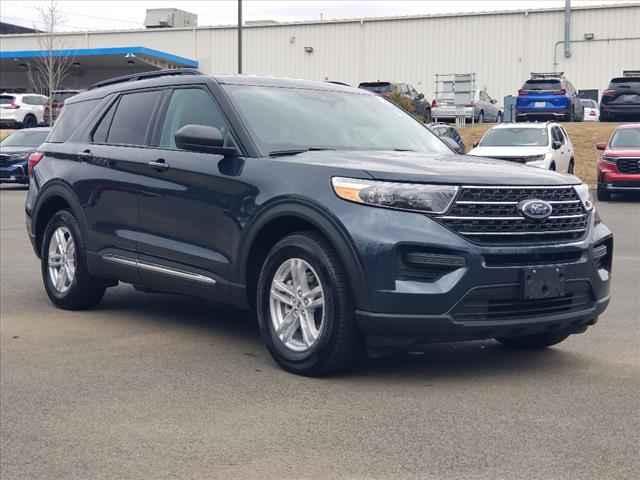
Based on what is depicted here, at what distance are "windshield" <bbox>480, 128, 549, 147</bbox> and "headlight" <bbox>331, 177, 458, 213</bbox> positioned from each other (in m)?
16.7

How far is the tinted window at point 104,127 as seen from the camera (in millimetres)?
7863

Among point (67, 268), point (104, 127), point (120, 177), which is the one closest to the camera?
point (120, 177)

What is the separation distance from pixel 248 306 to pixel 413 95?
35.6m

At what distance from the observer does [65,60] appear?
58.4m

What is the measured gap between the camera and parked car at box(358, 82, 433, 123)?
124 feet

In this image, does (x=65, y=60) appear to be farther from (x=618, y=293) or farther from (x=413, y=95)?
(x=618, y=293)

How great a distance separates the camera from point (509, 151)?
832 inches

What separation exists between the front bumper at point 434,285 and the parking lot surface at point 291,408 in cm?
37

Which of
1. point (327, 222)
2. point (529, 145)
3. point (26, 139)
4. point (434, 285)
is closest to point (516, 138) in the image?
point (529, 145)

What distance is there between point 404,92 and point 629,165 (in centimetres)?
1988

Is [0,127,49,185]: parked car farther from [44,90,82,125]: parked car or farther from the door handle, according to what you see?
the door handle

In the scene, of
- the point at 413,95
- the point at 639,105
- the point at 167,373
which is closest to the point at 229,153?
the point at 167,373

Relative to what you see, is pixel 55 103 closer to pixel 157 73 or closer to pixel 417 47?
pixel 417 47

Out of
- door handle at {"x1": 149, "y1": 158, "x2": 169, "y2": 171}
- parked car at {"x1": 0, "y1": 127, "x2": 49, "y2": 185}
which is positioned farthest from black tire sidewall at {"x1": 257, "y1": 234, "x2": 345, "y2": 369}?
parked car at {"x1": 0, "y1": 127, "x2": 49, "y2": 185}
